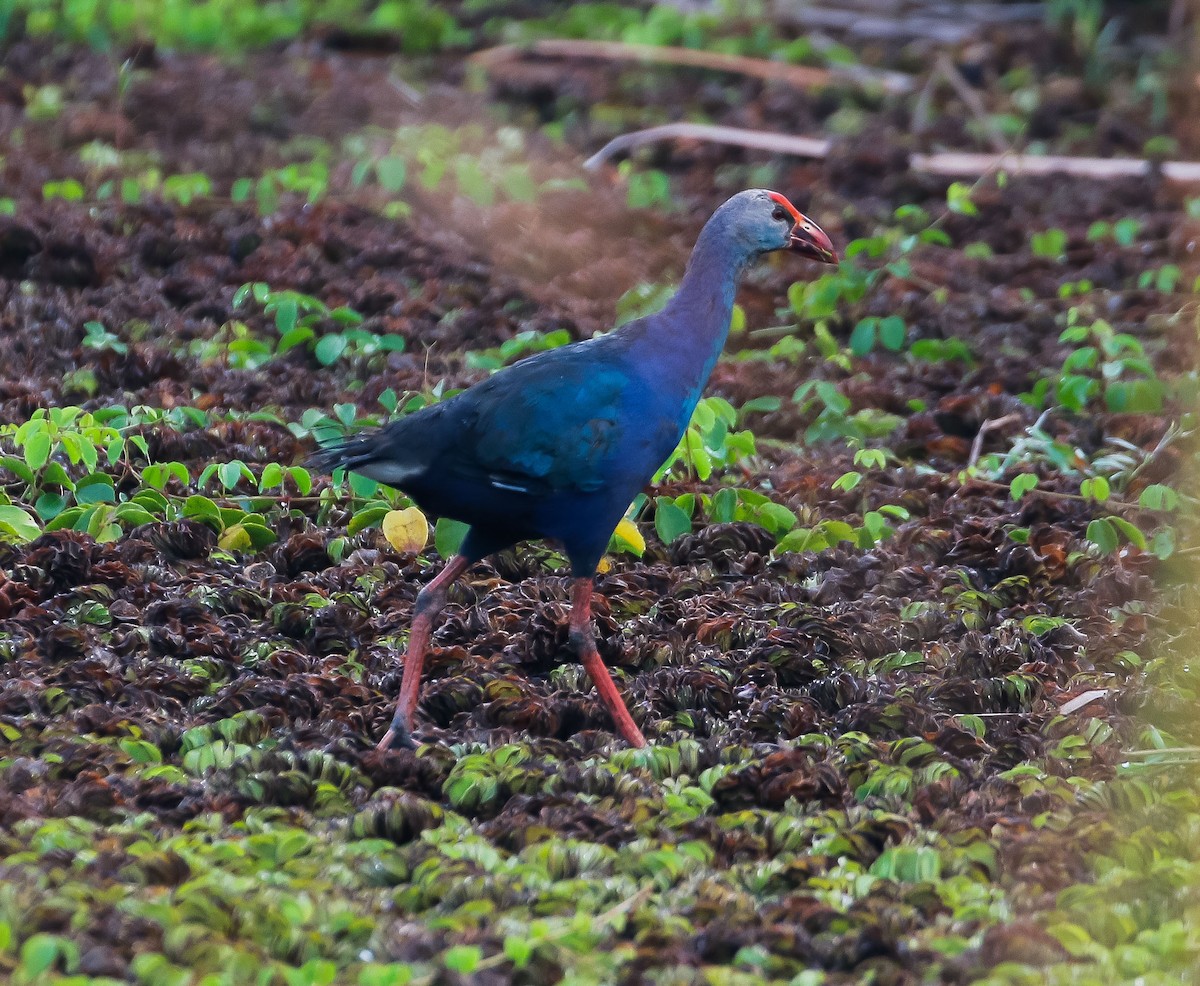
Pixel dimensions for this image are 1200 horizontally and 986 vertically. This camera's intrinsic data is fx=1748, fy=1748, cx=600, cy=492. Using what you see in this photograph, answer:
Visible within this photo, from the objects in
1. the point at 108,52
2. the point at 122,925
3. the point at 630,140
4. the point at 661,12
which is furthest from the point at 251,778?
the point at 661,12

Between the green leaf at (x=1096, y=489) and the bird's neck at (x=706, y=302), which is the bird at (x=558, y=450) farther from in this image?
the green leaf at (x=1096, y=489)

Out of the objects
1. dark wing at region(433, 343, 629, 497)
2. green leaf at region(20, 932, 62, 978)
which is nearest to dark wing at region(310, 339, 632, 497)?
dark wing at region(433, 343, 629, 497)

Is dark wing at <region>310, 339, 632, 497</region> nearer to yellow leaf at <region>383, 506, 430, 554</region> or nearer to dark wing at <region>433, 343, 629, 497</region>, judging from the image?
dark wing at <region>433, 343, 629, 497</region>

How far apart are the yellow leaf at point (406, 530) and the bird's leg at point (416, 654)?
0.74 m

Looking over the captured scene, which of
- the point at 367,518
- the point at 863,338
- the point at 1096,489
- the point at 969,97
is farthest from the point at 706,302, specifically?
the point at 969,97

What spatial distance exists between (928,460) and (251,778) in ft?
11.5

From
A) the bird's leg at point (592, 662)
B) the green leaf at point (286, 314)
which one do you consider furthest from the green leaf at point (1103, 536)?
the green leaf at point (286, 314)

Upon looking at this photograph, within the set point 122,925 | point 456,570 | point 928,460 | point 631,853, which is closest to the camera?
point 122,925

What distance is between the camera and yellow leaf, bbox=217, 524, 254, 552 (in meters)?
5.39

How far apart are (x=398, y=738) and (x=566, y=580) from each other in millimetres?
1252

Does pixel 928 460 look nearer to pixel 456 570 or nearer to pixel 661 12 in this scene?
pixel 456 570

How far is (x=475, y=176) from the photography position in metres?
8.90

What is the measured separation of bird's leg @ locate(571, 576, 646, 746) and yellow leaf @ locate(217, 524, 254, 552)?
1.37 m

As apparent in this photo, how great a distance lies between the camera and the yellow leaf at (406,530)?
5234 mm
